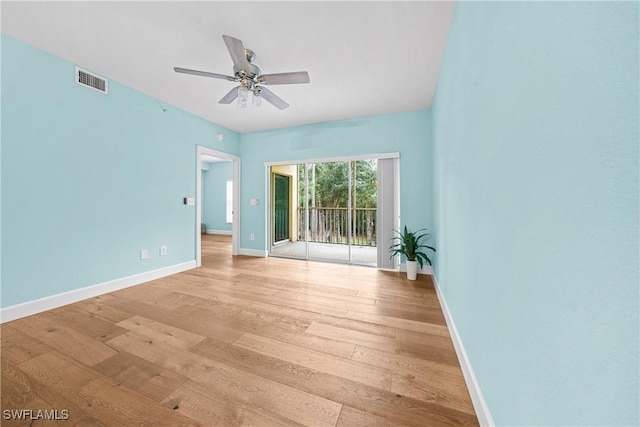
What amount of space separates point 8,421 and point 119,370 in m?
0.44

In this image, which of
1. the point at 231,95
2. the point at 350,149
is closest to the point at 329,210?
the point at 350,149

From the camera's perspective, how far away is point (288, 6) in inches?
71.4

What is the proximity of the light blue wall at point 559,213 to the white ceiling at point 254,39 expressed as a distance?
1.08 meters

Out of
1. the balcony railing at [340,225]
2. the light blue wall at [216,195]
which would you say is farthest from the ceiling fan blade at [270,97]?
the light blue wall at [216,195]

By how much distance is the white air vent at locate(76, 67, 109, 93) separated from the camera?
2.61m

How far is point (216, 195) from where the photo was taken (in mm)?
8406

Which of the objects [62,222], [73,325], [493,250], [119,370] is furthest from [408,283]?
[62,222]

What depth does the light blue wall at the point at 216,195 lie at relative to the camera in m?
8.28

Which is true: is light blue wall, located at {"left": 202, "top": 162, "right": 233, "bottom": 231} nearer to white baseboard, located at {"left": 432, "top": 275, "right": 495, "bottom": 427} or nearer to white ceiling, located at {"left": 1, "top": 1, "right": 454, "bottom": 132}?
white ceiling, located at {"left": 1, "top": 1, "right": 454, "bottom": 132}

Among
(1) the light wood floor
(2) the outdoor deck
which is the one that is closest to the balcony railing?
(2) the outdoor deck

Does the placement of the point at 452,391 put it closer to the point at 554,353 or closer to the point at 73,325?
the point at 554,353

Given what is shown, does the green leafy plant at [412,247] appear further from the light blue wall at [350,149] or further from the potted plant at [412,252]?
the light blue wall at [350,149]

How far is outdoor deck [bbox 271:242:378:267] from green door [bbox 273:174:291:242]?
26 centimetres

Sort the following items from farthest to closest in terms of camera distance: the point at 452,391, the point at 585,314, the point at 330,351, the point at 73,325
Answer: the point at 73,325 → the point at 330,351 → the point at 452,391 → the point at 585,314
